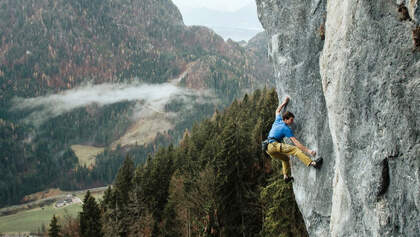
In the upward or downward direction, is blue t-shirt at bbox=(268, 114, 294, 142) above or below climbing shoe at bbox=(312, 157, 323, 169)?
above

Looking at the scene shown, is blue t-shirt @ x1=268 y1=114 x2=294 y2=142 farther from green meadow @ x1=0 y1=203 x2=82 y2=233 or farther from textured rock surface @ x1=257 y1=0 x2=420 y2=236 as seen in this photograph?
green meadow @ x1=0 y1=203 x2=82 y2=233

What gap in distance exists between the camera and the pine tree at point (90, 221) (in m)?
48.2

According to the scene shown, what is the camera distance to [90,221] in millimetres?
48906

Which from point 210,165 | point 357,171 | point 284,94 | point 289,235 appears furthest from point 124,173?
point 357,171

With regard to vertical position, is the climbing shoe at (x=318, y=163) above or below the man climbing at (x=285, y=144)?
below

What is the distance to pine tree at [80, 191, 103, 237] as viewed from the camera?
4819cm

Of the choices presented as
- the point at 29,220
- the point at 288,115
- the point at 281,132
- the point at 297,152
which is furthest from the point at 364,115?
the point at 29,220

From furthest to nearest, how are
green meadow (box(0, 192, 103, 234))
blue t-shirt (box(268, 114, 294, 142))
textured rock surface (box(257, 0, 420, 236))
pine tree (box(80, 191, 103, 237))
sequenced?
green meadow (box(0, 192, 103, 234)) < pine tree (box(80, 191, 103, 237)) < blue t-shirt (box(268, 114, 294, 142)) < textured rock surface (box(257, 0, 420, 236))

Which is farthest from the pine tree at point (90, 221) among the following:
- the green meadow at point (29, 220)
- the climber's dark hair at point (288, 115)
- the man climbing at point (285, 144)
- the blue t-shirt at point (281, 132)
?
the green meadow at point (29, 220)

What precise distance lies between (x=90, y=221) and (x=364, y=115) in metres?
49.8

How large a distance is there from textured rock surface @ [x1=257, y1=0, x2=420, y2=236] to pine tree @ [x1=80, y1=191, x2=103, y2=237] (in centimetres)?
4463

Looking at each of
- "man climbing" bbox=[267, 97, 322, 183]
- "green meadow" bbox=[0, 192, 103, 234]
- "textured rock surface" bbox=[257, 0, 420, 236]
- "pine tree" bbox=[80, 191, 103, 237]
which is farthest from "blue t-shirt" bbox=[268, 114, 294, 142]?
"green meadow" bbox=[0, 192, 103, 234]

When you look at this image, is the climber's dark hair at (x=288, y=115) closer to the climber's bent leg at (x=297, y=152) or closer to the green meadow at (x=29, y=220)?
the climber's bent leg at (x=297, y=152)

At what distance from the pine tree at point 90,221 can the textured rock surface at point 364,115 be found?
44.6m
